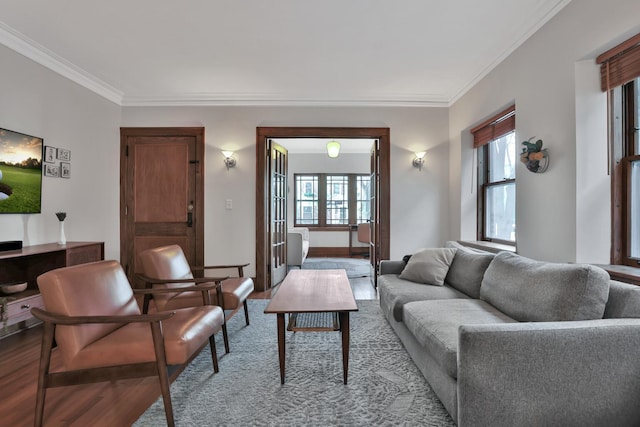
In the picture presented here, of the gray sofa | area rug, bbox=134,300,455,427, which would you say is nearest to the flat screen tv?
area rug, bbox=134,300,455,427

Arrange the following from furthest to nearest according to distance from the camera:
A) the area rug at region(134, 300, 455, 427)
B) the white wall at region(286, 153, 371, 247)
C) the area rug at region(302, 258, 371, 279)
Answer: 1. the white wall at region(286, 153, 371, 247)
2. the area rug at region(302, 258, 371, 279)
3. the area rug at region(134, 300, 455, 427)

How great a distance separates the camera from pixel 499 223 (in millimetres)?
3768

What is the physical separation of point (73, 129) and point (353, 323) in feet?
12.4

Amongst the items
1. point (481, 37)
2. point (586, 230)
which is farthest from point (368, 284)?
point (481, 37)

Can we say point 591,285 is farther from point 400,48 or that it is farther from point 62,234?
point 62,234

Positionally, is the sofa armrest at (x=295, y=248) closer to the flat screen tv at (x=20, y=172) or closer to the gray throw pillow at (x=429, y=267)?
the gray throw pillow at (x=429, y=267)

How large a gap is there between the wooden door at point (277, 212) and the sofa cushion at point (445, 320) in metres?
2.68

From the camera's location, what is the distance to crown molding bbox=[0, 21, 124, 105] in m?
2.95

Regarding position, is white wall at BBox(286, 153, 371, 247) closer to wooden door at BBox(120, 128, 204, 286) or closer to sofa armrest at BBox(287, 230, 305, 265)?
sofa armrest at BBox(287, 230, 305, 265)

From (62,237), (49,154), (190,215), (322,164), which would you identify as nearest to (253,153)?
(190,215)

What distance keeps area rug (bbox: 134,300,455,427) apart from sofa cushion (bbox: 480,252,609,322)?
745mm

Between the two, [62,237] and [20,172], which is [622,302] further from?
[20,172]

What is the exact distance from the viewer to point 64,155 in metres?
3.60

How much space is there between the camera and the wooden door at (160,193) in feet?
14.7
